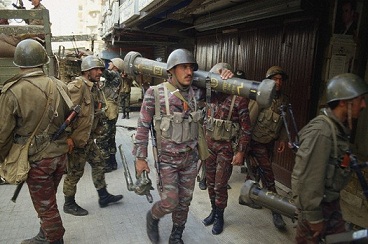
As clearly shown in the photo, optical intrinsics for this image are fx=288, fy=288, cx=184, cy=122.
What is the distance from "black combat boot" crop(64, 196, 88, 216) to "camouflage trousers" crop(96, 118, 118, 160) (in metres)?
1.34

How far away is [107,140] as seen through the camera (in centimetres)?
536

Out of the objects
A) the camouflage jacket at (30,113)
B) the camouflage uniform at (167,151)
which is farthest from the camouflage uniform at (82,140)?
the camouflage uniform at (167,151)

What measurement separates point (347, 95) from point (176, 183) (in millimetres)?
1789

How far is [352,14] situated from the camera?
409cm

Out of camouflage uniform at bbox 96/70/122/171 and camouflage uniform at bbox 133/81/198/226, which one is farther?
camouflage uniform at bbox 96/70/122/171

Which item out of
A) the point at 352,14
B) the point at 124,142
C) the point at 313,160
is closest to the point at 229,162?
the point at 313,160

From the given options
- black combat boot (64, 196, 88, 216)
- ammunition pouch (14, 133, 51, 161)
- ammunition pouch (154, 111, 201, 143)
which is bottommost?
black combat boot (64, 196, 88, 216)

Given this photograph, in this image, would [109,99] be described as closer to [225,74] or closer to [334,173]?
[225,74]

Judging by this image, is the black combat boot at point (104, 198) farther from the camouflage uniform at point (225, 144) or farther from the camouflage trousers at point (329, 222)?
the camouflage trousers at point (329, 222)

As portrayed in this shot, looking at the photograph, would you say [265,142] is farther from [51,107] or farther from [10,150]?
[10,150]

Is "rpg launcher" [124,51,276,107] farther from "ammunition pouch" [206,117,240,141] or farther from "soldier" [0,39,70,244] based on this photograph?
"soldier" [0,39,70,244]

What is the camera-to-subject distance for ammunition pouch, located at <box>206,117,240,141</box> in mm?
3453

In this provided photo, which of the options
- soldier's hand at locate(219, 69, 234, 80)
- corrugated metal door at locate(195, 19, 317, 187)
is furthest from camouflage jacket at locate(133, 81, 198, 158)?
corrugated metal door at locate(195, 19, 317, 187)

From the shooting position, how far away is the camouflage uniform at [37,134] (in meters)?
2.68
